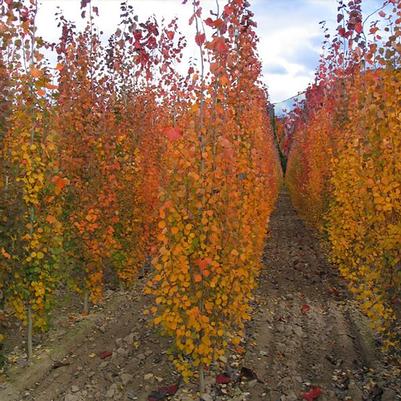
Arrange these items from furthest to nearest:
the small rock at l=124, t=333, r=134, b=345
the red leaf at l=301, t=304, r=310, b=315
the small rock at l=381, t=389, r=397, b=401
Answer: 1. the red leaf at l=301, t=304, r=310, b=315
2. the small rock at l=124, t=333, r=134, b=345
3. the small rock at l=381, t=389, r=397, b=401

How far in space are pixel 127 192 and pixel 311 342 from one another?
13.1 feet

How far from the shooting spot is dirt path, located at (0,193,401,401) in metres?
4.99

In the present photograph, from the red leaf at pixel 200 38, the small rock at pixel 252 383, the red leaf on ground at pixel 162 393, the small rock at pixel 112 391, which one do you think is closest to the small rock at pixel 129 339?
the small rock at pixel 112 391

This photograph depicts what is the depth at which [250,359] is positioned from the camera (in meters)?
5.67

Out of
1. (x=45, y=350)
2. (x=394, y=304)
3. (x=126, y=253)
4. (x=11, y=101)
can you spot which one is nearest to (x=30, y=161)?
(x=11, y=101)

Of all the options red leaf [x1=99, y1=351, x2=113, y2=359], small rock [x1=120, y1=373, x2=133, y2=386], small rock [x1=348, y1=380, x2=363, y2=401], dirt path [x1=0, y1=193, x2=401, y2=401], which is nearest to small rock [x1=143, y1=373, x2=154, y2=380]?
dirt path [x1=0, y1=193, x2=401, y2=401]

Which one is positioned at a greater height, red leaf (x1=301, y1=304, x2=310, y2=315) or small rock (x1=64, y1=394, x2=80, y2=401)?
small rock (x1=64, y1=394, x2=80, y2=401)

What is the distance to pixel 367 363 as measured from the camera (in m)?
5.71

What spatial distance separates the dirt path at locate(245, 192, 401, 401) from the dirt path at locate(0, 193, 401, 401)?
0.04ft

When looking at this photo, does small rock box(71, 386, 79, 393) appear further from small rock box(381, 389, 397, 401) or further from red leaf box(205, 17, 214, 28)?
red leaf box(205, 17, 214, 28)

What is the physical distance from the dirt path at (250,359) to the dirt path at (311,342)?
0.04ft

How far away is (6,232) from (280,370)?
353 cm

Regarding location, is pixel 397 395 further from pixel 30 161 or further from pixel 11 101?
pixel 11 101

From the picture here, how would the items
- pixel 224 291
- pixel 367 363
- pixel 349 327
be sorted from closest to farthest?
pixel 224 291 → pixel 367 363 → pixel 349 327
